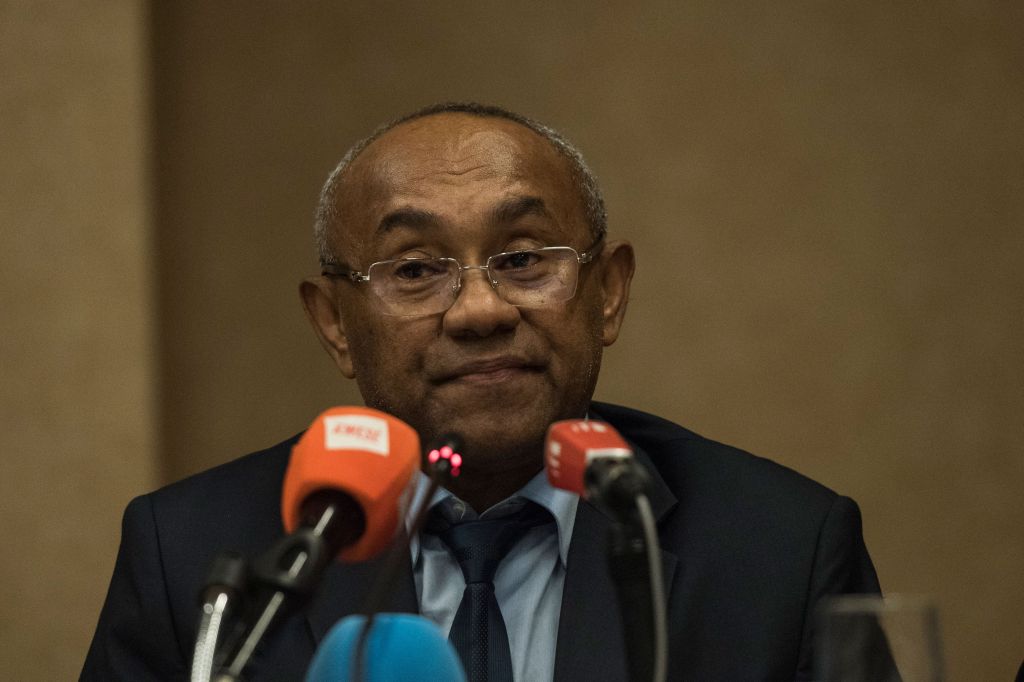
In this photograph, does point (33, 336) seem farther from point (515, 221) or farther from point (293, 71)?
point (515, 221)

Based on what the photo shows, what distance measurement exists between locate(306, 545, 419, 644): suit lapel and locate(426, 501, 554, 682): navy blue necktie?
9cm

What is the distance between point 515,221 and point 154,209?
121cm

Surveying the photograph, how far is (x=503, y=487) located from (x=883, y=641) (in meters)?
1.26

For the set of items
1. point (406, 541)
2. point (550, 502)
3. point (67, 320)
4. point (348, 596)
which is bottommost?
point (348, 596)

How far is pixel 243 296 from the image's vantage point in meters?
3.20

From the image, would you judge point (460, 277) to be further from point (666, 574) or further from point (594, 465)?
point (594, 465)

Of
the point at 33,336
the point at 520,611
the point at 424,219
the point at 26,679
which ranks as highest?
the point at 424,219

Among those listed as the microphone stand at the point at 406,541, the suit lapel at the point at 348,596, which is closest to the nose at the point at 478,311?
the suit lapel at the point at 348,596

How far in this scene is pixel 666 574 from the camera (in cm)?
203

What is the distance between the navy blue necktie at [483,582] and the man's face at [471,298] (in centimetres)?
10

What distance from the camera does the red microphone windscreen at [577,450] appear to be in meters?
1.22

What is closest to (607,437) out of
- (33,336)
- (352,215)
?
(352,215)

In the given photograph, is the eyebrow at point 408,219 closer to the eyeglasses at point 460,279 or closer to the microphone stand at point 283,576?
the eyeglasses at point 460,279

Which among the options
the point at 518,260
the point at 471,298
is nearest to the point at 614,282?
the point at 518,260
